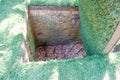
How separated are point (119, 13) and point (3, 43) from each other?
2.24 metres

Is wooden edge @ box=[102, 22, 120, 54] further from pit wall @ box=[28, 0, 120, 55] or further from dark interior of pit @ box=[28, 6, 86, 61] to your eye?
dark interior of pit @ box=[28, 6, 86, 61]

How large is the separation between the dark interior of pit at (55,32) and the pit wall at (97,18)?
174 mm

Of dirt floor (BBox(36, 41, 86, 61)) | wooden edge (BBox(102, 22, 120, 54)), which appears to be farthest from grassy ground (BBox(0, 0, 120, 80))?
dirt floor (BBox(36, 41, 86, 61))

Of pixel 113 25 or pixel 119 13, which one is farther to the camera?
pixel 113 25

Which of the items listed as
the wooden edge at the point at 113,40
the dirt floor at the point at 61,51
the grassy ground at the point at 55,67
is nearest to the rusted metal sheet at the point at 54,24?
the dirt floor at the point at 61,51

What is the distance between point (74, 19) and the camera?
4.53 meters

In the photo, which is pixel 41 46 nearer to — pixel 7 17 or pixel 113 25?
pixel 7 17

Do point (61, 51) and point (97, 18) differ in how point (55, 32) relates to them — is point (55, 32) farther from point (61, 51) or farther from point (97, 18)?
point (97, 18)

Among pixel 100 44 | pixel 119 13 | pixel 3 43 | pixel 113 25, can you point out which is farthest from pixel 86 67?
pixel 3 43

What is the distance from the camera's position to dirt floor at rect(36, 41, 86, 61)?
489cm

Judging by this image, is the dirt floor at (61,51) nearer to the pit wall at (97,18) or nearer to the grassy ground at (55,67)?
the pit wall at (97,18)

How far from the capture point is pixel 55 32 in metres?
4.80

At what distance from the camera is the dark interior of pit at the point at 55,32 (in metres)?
4.35

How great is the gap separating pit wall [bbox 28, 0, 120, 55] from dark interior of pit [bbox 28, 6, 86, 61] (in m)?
0.17
